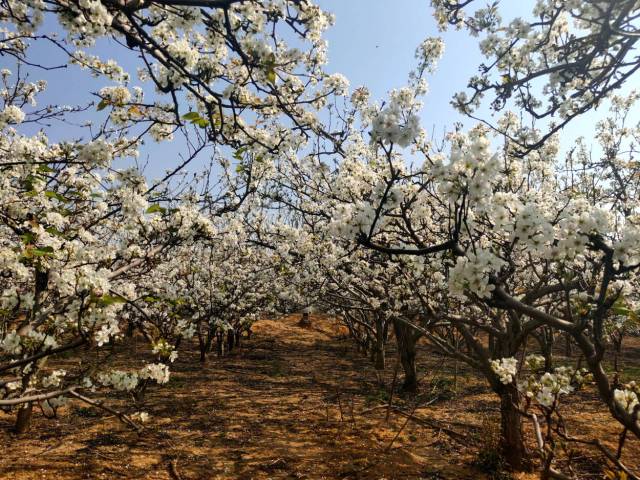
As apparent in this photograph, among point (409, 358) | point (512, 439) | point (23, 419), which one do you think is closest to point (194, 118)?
point (512, 439)

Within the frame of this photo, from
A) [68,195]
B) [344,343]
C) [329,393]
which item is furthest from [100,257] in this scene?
[344,343]

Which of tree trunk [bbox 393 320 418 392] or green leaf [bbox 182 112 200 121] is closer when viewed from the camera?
green leaf [bbox 182 112 200 121]

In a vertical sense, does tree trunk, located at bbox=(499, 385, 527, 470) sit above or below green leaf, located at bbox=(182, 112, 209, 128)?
below

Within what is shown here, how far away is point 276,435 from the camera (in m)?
9.20

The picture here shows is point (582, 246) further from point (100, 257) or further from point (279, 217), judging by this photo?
point (279, 217)

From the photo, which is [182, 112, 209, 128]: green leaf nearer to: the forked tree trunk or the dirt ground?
the dirt ground

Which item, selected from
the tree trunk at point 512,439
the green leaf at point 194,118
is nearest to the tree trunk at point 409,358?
the tree trunk at point 512,439

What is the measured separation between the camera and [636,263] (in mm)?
2852

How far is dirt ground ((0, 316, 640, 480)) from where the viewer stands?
24.2ft

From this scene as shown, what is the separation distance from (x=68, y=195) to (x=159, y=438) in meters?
5.63

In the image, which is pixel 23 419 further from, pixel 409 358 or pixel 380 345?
pixel 380 345

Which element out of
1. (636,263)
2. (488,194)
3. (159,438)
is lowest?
(159,438)

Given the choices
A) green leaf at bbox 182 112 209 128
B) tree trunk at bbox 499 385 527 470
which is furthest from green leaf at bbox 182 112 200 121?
tree trunk at bbox 499 385 527 470

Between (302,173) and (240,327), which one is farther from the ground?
(302,173)
